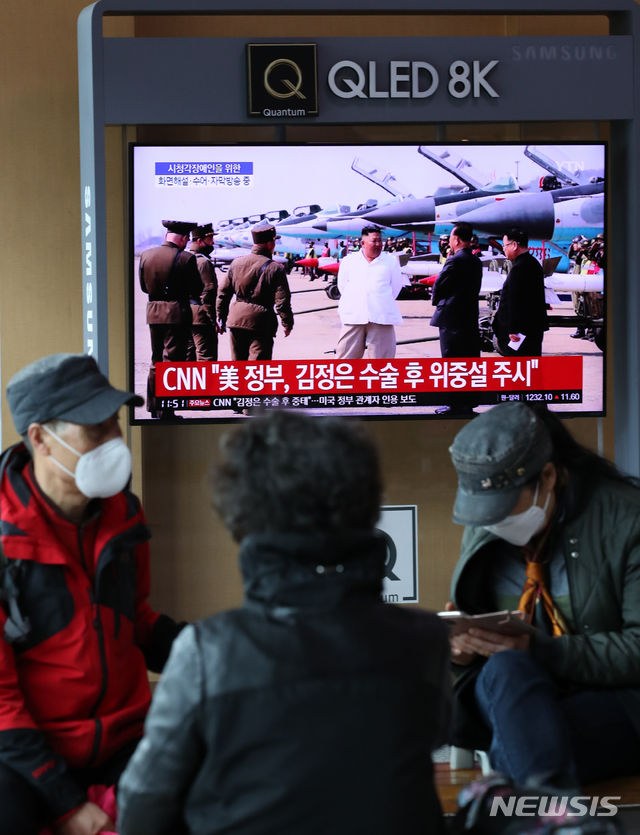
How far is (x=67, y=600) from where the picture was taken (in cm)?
189

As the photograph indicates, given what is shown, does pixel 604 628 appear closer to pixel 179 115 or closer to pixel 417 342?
pixel 417 342

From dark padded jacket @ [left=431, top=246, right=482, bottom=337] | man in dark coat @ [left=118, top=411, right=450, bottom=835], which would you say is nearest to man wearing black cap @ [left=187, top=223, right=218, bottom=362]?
dark padded jacket @ [left=431, top=246, right=482, bottom=337]

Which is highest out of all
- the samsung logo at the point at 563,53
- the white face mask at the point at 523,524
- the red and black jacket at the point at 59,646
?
the samsung logo at the point at 563,53

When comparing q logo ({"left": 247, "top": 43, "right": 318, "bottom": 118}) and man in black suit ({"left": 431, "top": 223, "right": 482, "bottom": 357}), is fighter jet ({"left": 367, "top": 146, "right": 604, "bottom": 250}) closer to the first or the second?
man in black suit ({"left": 431, "top": 223, "right": 482, "bottom": 357})

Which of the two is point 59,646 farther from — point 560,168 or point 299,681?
point 560,168

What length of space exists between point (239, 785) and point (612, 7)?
338 cm

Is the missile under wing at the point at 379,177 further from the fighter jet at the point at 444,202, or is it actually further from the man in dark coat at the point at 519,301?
the man in dark coat at the point at 519,301

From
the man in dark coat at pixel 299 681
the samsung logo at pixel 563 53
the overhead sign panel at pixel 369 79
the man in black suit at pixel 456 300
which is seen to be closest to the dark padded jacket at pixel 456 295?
the man in black suit at pixel 456 300

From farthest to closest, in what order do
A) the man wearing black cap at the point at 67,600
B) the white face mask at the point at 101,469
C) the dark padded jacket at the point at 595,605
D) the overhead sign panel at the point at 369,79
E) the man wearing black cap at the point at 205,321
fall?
the man wearing black cap at the point at 205,321 → the overhead sign panel at the point at 369,79 → the dark padded jacket at the point at 595,605 → the white face mask at the point at 101,469 → the man wearing black cap at the point at 67,600

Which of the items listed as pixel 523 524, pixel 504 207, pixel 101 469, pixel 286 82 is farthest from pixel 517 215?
pixel 101 469

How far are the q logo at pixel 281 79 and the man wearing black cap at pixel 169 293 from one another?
0.55m

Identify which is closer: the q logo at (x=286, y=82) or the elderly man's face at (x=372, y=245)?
the q logo at (x=286, y=82)

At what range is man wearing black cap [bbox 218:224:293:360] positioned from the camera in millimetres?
3488

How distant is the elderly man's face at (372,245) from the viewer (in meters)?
3.52
